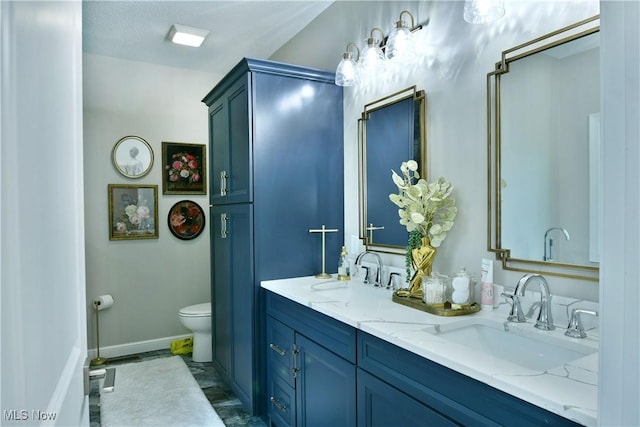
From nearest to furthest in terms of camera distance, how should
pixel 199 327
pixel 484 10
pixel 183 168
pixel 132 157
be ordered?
pixel 484 10, pixel 199 327, pixel 132 157, pixel 183 168

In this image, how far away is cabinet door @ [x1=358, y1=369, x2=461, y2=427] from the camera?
49.9 inches

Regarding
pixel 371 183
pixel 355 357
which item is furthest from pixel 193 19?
pixel 355 357

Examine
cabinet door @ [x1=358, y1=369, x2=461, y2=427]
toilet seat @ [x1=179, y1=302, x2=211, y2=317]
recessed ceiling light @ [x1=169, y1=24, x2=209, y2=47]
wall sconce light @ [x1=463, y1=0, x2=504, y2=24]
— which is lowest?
toilet seat @ [x1=179, y1=302, x2=211, y2=317]

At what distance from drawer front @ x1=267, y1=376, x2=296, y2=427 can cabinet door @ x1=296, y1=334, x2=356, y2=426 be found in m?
0.07

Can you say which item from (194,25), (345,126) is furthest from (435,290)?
(194,25)

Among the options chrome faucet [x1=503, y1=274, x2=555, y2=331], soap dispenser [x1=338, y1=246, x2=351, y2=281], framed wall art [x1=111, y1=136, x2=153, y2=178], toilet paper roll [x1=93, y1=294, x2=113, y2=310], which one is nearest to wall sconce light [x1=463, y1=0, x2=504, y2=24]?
chrome faucet [x1=503, y1=274, x2=555, y2=331]

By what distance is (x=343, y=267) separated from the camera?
250 cm

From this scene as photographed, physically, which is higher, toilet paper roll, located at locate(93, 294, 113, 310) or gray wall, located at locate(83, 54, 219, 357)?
gray wall, located at locate(83, 54, 219, 357)

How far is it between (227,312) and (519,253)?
78.1 inches

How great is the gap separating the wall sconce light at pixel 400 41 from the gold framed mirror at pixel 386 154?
0.62 feet

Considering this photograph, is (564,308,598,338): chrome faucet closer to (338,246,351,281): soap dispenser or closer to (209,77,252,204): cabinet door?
(338,246,351,281): soap dispenser

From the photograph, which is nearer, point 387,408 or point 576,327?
point 576,327

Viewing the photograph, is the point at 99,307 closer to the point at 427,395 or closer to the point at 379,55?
the point at 379,55

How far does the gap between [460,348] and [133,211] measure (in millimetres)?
3288
